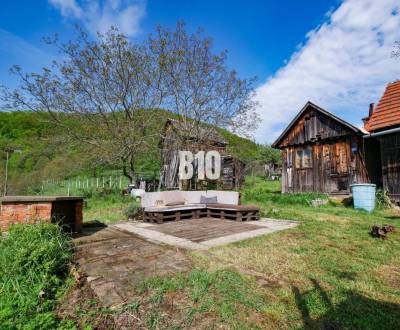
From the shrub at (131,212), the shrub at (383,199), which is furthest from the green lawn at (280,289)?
the shrub at (383,199)

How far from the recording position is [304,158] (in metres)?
13.9

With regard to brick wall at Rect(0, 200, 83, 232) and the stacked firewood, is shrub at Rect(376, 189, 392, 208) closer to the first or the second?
the stacked firewood

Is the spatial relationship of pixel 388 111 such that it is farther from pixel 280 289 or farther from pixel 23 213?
pixel 23 213

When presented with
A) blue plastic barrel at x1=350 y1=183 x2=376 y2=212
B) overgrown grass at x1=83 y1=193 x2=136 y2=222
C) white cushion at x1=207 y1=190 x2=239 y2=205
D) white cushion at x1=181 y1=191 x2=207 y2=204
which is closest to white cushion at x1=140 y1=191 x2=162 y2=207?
overgrown grass at x1=83 y1=193 x2=136 y2=222

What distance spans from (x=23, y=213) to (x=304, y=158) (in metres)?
12.9

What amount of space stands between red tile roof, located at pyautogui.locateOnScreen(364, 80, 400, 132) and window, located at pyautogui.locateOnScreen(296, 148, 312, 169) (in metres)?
3.22

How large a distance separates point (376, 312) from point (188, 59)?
14.0 meters

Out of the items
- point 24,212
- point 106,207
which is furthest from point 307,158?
point 24,212

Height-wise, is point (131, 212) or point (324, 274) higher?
point (131, 212)

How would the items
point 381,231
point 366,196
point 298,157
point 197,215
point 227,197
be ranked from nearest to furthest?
point 381,231 < point 197,215 < point 227,197 < point 366,196 < point 298,157

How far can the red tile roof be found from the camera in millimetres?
9989

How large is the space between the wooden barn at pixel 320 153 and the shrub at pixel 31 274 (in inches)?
472

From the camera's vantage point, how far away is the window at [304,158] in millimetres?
13625

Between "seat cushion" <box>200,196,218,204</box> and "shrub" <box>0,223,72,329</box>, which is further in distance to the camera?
"seat cushion" <box>200,196,218,204</box>
